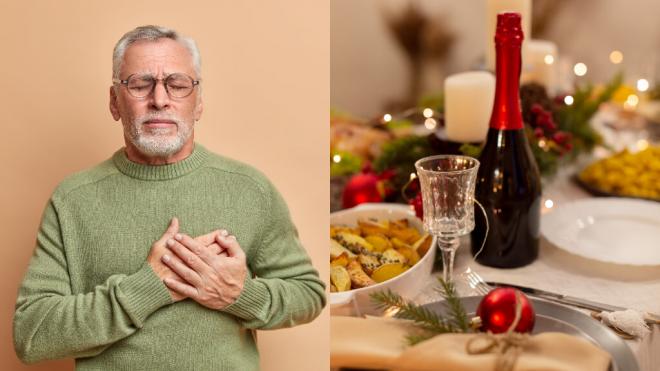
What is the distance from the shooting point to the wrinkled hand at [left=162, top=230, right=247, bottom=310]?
98 cm

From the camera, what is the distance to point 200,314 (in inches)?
39.6

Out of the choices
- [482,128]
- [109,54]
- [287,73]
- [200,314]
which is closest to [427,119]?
[482,128]

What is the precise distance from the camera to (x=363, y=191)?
5.36ft

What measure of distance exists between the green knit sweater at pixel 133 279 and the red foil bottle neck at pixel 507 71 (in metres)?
0.43

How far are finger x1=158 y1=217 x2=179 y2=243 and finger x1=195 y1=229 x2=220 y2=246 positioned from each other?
3 centimetres

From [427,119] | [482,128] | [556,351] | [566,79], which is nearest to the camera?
[556,351]

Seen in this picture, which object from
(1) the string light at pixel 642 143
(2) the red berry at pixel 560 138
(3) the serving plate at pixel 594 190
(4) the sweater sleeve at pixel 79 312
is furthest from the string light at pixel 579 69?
(4) the sweater sleeve at pixel 79 312

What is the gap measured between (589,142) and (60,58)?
1205mm

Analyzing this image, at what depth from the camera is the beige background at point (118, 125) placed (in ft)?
3.94

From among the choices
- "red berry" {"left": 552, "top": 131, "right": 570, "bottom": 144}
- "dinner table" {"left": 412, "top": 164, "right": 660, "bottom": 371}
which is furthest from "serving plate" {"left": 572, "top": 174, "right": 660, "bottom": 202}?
"dinner table" {"left": 412, "top": 164, "right": 660, "bottom": 371}

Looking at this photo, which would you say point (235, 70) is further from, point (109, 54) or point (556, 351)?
point (556, 351)

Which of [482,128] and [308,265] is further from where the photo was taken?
[482,128]

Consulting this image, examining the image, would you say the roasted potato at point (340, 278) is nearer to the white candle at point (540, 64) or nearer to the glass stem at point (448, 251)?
the glass stem at point (448, 251)

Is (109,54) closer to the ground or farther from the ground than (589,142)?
farther from the ground
